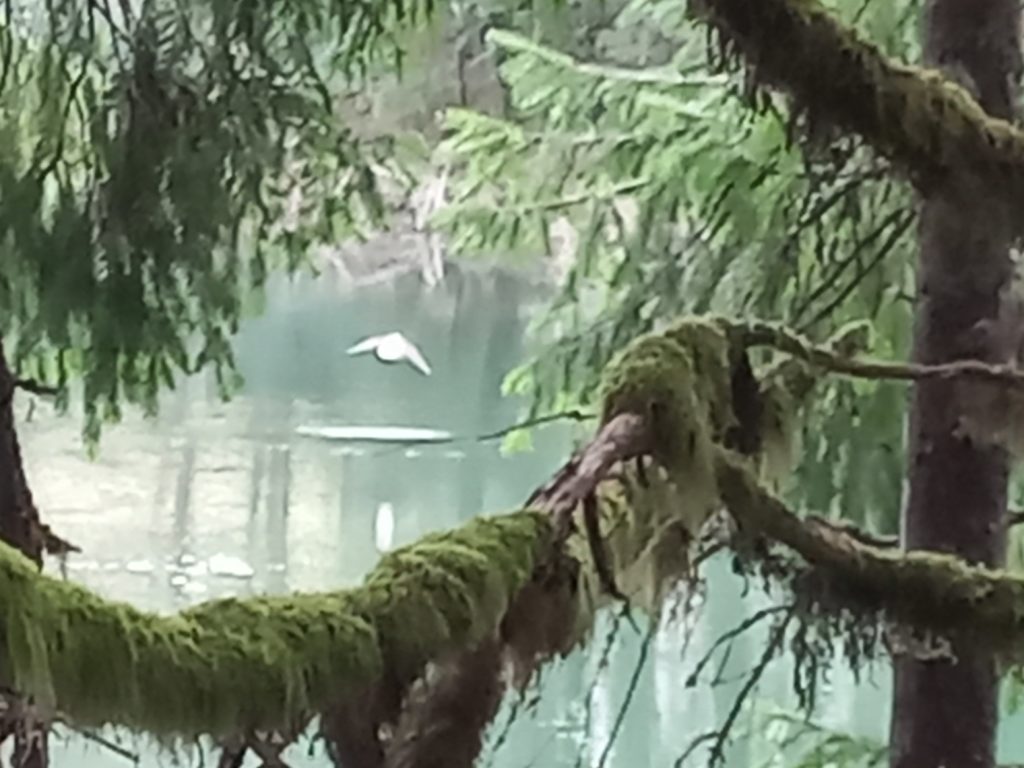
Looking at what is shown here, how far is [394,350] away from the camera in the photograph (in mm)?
10883

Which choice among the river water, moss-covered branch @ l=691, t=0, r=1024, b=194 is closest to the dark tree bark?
moss-covered branch @ l=691, t=0, r=1024, b=194

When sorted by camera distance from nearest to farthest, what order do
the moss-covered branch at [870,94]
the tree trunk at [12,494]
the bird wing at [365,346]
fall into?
the moss-covered branch at [870,94] → the tree trunk at [12,494] → the bird wing at [365,346]

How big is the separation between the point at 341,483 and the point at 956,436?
7612 mm

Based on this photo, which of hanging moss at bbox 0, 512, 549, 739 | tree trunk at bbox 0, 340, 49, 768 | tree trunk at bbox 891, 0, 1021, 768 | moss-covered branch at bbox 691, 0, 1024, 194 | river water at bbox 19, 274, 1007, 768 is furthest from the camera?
river water at bbox 19, 274, 1007, 768

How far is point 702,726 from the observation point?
7656 millimetres

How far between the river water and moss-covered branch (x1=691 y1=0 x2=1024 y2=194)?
12.2 feet

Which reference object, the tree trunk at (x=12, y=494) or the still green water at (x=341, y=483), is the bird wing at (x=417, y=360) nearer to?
the still green water at (x=341, y=483)

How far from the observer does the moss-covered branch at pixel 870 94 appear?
5.62ft

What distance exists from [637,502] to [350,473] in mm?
8504

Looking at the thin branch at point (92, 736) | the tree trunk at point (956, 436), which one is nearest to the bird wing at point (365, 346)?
the tree trunk at point (956, 436)

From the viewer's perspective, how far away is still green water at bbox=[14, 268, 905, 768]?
719 cm

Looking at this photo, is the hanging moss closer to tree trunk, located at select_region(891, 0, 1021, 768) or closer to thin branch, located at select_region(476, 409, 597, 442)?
thin branch, located at select_region(476, 409, 597, 442)

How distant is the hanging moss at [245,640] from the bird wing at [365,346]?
31.9 feet

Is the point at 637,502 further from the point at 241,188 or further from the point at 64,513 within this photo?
the point at 64,513
